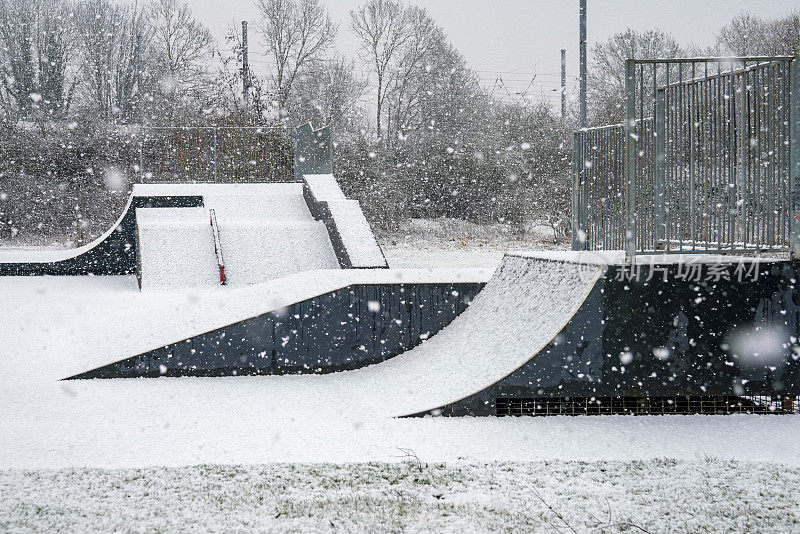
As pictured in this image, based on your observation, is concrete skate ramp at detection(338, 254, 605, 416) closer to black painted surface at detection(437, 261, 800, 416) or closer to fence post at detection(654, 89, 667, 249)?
black painted surface at detection(437, 261, 800, 416)

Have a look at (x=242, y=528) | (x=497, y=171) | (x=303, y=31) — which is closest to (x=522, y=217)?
(x=497, y=171)

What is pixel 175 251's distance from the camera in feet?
39.5

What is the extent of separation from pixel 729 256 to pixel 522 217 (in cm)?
1956

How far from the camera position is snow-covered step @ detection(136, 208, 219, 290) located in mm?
11109

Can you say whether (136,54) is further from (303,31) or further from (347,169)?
(347,169)

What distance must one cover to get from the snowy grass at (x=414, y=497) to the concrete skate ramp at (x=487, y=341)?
1189 millimetres

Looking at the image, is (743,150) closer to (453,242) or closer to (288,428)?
(288,428)

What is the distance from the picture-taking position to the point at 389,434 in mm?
4078

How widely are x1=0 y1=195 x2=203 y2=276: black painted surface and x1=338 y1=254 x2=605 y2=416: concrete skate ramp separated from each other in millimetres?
10154

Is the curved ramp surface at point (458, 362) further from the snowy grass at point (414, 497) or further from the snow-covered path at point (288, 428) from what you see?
the snowy grass at point (414, 497)

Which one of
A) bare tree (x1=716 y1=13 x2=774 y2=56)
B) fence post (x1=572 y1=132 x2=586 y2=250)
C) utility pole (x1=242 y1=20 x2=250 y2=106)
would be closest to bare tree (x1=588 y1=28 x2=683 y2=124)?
bare tree (x1=716 y1=13 x2=774 y2=56)

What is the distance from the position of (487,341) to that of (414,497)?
2.39 metres

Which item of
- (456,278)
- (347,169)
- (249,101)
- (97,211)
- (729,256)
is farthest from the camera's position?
(249,101)

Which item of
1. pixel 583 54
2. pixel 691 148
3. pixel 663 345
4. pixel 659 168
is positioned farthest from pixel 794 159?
pixel 583 54
